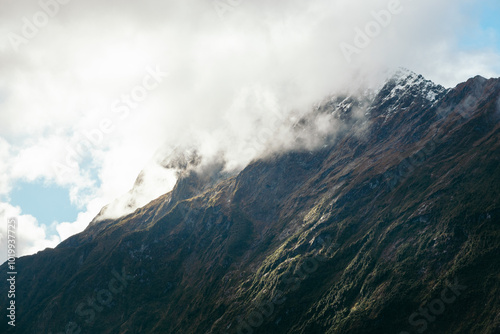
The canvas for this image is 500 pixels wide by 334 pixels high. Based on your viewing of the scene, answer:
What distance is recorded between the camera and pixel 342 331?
199m

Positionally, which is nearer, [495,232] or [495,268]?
[495,268]

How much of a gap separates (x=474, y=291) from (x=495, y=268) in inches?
693

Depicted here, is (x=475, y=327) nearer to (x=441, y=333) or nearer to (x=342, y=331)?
(x=441, y=333)

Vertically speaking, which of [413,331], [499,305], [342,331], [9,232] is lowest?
[499,305]

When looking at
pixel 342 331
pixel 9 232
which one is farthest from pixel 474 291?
pixel 9 232

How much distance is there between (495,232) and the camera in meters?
199

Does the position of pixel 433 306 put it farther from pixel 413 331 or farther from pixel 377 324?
pixel 377 324

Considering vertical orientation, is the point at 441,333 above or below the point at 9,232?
below

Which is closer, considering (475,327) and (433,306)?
(475,327)

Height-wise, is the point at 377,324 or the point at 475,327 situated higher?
the point at 377,324

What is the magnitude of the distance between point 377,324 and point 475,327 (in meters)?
46.5

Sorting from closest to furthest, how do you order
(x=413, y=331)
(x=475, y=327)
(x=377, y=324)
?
(x=475, y=327) → (x=413, y=331) → (x=377, y=324)

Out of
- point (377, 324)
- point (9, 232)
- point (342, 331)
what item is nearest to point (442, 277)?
point (377, 324)

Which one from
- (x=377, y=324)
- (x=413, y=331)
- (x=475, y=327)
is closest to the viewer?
(x=475, y=327)
